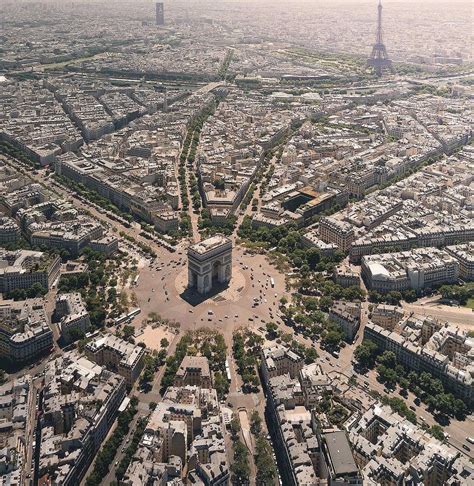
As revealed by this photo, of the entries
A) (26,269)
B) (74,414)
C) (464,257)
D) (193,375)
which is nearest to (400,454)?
(193,375)

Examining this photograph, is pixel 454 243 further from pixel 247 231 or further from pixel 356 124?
pixel 356 124

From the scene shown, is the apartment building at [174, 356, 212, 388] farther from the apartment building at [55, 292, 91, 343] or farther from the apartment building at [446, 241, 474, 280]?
the apartment building at [446, 241, 474, 280]

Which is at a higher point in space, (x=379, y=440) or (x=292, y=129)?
(x=379, y=440)

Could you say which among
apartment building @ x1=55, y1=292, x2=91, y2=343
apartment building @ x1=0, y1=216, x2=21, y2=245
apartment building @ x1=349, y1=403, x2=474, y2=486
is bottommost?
apartment building @ x1=0, y1=216, x2=21, y2=245

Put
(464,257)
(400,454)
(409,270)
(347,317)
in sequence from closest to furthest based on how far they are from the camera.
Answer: (400,454), (347,317), (409,270), (464,257)

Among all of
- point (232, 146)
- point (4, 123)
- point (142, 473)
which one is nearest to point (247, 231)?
point (232, 146)

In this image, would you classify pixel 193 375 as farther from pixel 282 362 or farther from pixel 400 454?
pixel 400 454

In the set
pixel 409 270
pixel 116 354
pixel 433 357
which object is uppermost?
pixel 433 357

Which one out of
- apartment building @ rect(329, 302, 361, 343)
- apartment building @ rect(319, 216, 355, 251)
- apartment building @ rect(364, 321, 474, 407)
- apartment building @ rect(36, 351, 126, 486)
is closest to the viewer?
apartment building @ rect(36, 351, 126, 486)

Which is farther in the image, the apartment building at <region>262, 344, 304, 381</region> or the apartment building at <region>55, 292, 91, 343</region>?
the apartment building at <region>55, 292, 91, 343</region>

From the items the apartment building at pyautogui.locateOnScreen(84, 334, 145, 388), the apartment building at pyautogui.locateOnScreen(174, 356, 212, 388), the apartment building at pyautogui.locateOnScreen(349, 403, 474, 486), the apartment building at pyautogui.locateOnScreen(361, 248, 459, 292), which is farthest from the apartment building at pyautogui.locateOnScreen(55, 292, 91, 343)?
the apartment building at pyautogui.locateOnScreen(361, 248, 459, 292)

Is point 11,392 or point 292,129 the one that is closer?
point 11,392
